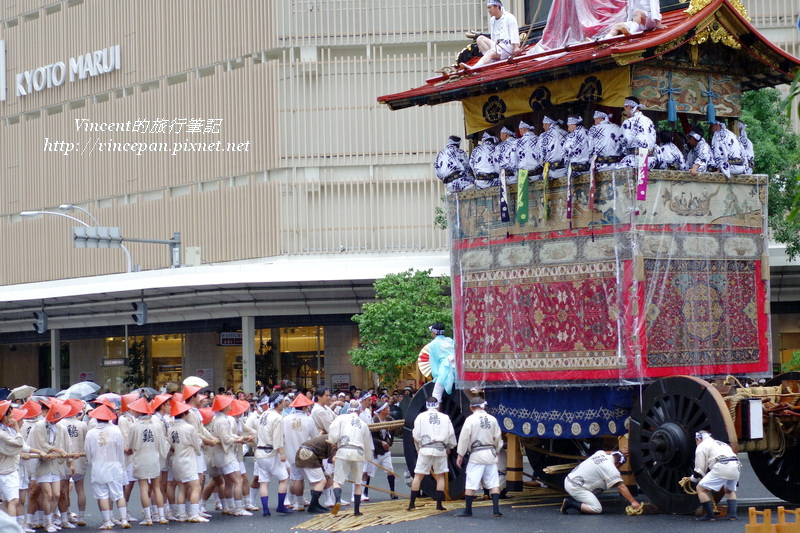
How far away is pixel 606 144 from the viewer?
54.7 ft

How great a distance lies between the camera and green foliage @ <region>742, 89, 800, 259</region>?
93.5 feet

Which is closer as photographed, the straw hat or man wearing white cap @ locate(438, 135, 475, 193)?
man wearing white cap @ locate(438, 135, 475, 193)

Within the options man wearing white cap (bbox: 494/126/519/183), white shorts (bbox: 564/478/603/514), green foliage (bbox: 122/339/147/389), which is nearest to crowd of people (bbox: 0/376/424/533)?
white shorts (bbox: 564/478/603/514)

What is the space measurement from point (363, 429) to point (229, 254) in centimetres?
2539

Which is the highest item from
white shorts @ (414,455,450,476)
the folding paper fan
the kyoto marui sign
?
the kyoto marui sign

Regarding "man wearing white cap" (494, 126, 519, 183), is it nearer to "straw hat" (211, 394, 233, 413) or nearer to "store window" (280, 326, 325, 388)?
"straw hat" (211, 394, 233, 413)

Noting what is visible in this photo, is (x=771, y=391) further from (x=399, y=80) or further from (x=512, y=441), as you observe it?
(x=399, y=80)

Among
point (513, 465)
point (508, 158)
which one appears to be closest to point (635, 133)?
point (508, 158)

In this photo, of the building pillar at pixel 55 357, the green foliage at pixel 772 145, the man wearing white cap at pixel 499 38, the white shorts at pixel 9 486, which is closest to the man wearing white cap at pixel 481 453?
the man wearing white cap at pixel 499 38

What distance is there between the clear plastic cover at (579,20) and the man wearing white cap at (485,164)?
1584 mm

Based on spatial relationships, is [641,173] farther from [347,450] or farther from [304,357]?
[304,357]

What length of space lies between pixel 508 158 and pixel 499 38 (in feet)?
7.84

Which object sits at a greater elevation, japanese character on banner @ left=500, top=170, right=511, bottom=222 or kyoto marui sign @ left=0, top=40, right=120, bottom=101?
kyoto marui sign @ left=0, top=40, right=120, bottom=101

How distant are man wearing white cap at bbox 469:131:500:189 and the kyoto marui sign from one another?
3178 centimetres
